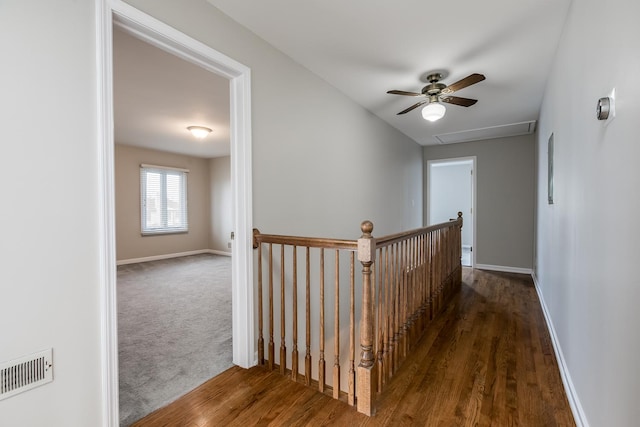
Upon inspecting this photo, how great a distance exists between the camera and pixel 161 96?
3.40m

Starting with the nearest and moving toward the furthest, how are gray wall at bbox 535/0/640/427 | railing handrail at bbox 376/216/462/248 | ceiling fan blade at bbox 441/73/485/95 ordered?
gray wall at bbox 535/0/640/427 < railing handrail at bbox 376/216/462/248 < ceiling fan blade at bbox 441/73/485/95

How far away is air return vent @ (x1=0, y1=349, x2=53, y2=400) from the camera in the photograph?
110 cm

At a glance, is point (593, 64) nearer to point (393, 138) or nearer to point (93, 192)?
point (93, 192)

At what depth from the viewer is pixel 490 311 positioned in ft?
10.6

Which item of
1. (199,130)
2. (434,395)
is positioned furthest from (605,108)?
(199,130)

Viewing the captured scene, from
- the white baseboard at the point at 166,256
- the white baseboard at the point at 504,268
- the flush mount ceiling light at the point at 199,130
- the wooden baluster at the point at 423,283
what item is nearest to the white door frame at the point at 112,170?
the wooden baluster at the point at 423,283

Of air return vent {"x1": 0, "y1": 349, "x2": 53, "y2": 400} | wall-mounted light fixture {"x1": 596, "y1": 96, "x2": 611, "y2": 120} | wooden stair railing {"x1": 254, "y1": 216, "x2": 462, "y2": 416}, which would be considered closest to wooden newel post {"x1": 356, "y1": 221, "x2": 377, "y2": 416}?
wooden stair railing {"x1": 254, "y1": 216, "x2": 462, "y2": 416}

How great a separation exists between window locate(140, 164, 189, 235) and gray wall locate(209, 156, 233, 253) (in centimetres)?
65

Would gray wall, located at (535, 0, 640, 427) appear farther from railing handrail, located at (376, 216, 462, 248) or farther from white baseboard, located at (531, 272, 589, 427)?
railing handrail, located at (376, 216, 462, 248)

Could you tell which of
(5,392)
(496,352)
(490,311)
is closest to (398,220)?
(490,311)

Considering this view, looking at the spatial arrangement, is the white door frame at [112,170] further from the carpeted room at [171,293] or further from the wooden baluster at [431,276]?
the wooden baluster at [431,276]

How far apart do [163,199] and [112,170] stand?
233 inches

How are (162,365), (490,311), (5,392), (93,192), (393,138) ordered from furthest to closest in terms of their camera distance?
(393,138), (490,311), (162,365), (93,192), (5,392)

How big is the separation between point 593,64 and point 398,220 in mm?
3606
